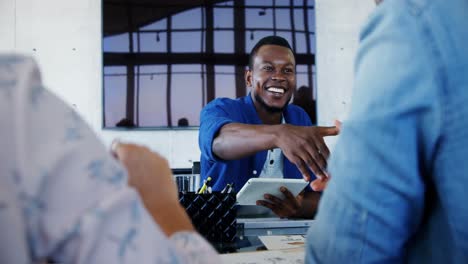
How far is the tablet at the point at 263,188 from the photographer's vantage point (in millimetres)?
1314

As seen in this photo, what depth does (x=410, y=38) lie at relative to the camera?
534 millimetres

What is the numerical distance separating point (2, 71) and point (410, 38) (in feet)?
1.37

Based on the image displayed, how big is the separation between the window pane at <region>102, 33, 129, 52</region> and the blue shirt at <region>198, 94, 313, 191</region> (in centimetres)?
145

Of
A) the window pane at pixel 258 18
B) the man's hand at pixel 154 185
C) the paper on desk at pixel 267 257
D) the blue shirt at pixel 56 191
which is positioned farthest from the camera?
the window pane at pixel 258 18

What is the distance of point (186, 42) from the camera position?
338 cm

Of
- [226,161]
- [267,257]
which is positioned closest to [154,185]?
[267,257]

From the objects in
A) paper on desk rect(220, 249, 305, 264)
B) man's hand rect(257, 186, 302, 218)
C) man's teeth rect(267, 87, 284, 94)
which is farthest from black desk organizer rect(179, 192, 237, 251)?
Result: man's teeth rect(267, 87, 284, 94)

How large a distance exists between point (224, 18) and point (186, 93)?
61 centimetres

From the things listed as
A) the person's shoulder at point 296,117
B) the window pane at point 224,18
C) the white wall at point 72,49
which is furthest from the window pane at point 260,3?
the person's shoulder at point 296,117

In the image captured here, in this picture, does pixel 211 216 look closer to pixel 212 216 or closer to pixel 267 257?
pixel 212 216

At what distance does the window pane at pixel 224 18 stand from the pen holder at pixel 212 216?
2.46m

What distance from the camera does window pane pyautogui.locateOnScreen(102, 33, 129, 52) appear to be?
10.9 ft

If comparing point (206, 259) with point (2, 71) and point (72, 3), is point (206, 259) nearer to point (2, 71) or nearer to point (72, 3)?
point (2, 71)

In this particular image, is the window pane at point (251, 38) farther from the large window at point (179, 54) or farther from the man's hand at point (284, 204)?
the man's hand at point (284, 204)
